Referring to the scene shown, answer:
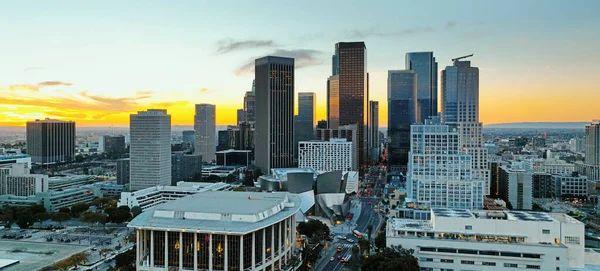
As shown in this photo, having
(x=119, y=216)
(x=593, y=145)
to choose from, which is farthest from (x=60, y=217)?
(x=593, y=145)

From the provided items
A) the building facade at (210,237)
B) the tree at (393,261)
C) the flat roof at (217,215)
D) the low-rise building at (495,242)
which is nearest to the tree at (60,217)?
the flat roof at (217,215)

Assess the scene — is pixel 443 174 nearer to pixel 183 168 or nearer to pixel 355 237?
pixel 355 237

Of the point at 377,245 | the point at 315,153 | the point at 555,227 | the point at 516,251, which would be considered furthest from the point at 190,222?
Answer: the point at 315,153

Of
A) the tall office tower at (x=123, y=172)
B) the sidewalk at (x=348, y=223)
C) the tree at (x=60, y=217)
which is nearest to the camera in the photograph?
the sidewalk at (x=348, y=223)

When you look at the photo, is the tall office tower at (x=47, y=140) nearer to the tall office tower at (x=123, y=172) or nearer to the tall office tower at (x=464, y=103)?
the tall office tower at (x=123, y=172)

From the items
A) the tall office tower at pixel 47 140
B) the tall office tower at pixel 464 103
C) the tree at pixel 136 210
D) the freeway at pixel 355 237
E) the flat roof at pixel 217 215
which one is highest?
the tall office tower at pixel 464 103

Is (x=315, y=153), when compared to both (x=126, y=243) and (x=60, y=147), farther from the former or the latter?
(x=60, y=147)

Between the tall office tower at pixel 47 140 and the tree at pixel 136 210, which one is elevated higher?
the tall office tower at pixel 47 140

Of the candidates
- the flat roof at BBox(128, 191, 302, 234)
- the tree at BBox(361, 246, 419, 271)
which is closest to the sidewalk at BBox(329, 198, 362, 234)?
the flat roof at BBox(128, 191, 302, 234)
